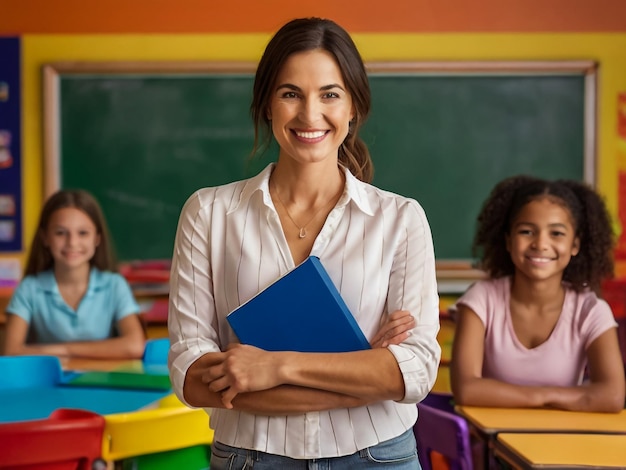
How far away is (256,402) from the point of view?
Answer: 140 cm

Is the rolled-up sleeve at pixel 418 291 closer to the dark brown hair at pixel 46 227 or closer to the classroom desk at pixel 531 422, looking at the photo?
the classroom desk at pixel 531 422

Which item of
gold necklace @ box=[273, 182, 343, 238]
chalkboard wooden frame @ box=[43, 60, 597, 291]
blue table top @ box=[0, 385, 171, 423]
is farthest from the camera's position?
chalkboard wooden frame @ box=[43, 60, 597, 291]

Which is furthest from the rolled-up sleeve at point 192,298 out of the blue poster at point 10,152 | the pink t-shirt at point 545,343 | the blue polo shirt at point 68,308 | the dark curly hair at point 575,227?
the blue poster at point 10,152

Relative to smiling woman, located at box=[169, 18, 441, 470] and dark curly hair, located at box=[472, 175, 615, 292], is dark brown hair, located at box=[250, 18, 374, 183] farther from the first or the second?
dark curly hair, located at box=[472, 175, 615, 292]

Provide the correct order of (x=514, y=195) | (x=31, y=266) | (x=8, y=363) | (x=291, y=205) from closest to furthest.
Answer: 1. (x=291, y=205)
2. (x=8, y=363)
3. (x=514, y=195)
4. (x=31, y=266)

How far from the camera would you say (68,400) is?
8.22ft

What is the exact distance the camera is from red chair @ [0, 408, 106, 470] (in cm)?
185

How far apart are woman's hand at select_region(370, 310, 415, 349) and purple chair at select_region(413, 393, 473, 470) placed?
91cm

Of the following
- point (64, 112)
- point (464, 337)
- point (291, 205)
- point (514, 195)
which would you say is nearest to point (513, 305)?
point (464, 337)

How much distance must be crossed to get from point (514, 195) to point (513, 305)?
1.47 feet

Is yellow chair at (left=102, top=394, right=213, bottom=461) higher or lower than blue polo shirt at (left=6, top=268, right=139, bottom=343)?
lower

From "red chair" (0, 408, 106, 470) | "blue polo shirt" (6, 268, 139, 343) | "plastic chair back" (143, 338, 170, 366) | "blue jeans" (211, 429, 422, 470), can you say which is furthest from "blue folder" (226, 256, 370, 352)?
"blue polo shirt" (6, 268, 139, 343)

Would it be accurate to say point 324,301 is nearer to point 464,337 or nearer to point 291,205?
point 291,205

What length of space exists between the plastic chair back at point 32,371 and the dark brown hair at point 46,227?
2.91ft
